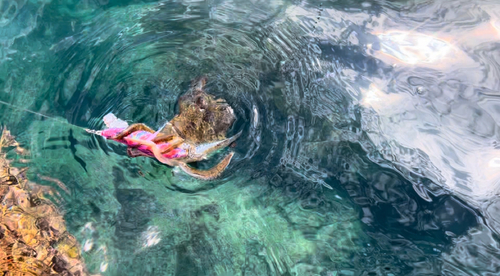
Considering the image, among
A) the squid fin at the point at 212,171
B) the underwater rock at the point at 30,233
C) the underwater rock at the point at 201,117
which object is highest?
the underwater rock at the point at 201,117

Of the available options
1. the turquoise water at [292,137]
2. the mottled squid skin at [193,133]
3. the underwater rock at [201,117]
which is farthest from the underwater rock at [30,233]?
the underwater rock at [201,117]

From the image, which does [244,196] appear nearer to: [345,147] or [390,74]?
[345,147]

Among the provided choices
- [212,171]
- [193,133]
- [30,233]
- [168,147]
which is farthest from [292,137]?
[30,233]

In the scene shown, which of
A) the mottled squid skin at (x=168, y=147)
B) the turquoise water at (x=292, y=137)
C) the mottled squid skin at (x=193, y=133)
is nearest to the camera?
the mottled squid skin at (x=168, y=147)

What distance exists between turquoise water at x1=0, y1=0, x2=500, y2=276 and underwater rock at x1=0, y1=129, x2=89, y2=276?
14 cm

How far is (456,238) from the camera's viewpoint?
291 centimetres

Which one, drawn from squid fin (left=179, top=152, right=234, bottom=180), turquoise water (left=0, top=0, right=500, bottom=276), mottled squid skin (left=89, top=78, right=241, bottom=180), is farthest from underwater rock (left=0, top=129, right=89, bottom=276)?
squid fin (left=179, top=152, right=234, bottom=180)

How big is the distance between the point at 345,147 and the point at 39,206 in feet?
10.2

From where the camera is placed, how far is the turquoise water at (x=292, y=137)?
3.01 meters

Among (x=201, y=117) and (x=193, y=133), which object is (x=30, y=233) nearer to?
(x=193, y=133)

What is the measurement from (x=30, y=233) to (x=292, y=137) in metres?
2.77

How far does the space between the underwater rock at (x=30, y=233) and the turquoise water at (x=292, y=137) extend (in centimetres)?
14

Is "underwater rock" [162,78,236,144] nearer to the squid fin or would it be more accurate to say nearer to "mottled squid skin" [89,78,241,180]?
"mottled squid skin" [89,78,241,180]

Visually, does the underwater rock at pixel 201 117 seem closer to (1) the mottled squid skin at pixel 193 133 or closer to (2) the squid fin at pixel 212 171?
(1) the mottled squid skin at pixel 193 133
